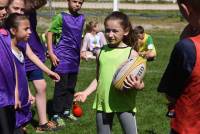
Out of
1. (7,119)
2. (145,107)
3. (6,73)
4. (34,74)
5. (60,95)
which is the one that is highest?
(6,73)

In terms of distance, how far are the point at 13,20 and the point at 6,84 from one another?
848 mm

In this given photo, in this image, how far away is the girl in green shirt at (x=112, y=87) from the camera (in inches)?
237

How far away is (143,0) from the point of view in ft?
151

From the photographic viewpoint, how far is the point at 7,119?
5941mm

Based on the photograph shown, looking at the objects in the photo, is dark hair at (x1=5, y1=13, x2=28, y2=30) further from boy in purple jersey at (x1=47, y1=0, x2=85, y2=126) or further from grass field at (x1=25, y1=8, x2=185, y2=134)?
grass field at (x1=25, y1=8, x2=185, y2=134)

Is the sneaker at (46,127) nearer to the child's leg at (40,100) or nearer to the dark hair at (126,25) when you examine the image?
the child's leg at (40,100)

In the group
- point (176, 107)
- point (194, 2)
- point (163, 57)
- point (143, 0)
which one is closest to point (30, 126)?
point (176, 107)

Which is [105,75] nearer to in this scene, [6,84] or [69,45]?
[6,84]

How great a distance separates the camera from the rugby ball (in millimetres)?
5820

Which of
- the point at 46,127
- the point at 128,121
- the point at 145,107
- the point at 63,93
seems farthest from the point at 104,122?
the point at 145,107

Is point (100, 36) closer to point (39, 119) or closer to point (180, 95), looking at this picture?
point (39, 119)

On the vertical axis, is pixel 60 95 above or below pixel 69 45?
below

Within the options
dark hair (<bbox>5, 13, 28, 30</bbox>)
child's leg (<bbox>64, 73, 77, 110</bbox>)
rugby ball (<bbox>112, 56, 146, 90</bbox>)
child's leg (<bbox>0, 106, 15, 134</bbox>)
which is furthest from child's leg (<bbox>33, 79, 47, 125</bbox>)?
rugby ball (<bbox>112, 56, 146, 90</bbox>)

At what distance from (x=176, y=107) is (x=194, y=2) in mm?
800
